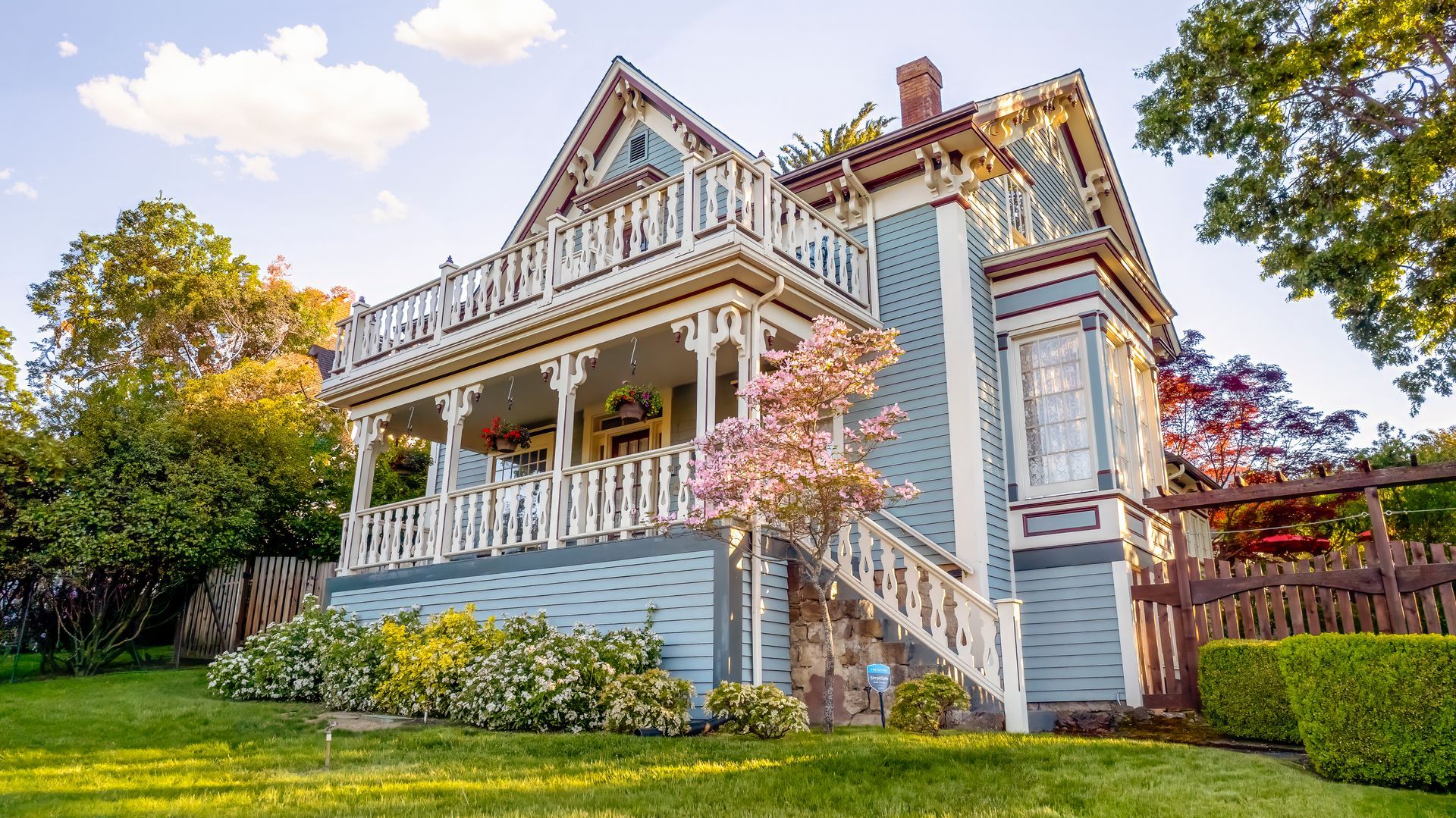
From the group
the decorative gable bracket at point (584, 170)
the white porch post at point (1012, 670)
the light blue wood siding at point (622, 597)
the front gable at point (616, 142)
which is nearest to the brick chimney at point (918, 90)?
the front gable at point (616, 142)

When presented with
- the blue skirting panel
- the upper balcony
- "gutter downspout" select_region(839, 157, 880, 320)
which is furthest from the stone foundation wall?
"gutter downspout" select_region(839, 157, 880, 320)

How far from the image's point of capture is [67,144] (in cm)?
1425

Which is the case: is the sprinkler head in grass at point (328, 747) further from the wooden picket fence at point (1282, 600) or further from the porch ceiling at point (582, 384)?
the wooden picket fence at point (1282, 600)

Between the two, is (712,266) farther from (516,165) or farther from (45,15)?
(45,15)

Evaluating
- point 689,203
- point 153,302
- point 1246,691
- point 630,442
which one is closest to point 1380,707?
point 1246,691

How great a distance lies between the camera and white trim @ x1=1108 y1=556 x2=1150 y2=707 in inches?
389

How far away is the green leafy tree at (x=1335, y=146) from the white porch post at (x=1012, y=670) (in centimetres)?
560

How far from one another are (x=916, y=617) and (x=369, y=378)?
8.60 m

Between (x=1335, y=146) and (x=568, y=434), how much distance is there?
9.39 m

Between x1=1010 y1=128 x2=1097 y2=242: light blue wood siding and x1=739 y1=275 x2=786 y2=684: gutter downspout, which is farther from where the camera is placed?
x1=1010 y1=128 x2=1097 y2=242: light blue wood siding

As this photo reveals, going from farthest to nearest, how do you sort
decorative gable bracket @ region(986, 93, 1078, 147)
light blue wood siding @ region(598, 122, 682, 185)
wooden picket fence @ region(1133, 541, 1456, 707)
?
light blue wood siding @ region(598, 122, 682, 185) → decorative gable bracket @ region(986, 93, 1078, 147) → wooden picket fence @ region(1133, 541, 1456, 707)

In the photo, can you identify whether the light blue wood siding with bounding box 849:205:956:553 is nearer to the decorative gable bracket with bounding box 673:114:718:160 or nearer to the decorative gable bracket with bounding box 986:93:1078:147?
the decorative gable bracket with bounding box 986:93:1078:147

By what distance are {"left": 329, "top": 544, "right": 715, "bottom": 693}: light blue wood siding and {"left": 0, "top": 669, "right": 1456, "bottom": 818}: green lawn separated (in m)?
1.46

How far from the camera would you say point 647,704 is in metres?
7.75
